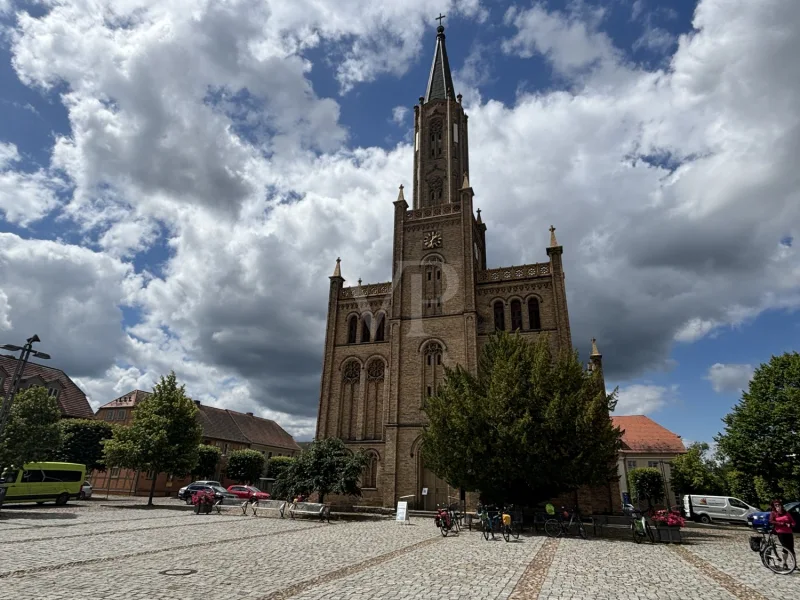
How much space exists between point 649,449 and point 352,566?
176 ft

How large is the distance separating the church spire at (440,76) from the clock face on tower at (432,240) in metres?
16.5

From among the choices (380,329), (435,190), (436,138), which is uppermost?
(436,138)

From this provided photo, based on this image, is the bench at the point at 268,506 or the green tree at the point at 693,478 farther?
the green tree at the point at 693,478

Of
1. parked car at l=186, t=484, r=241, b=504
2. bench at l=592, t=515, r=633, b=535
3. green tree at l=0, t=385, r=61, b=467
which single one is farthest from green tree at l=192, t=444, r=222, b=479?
bench at l=592, t=515, r=633, b=535

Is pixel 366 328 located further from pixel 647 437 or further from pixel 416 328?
pixel 647 437

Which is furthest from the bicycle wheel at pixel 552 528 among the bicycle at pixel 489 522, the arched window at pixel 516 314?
the arched window at pixel 516 314

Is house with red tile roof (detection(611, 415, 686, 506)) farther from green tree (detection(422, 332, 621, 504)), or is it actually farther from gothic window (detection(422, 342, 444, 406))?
green tree (detection(422, 332, 621, 504))

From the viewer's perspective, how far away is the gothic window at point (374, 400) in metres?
34.0

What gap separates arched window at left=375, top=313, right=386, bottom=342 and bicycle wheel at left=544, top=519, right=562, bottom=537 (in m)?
18.8

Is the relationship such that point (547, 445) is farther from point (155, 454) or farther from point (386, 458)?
point (155, 454)

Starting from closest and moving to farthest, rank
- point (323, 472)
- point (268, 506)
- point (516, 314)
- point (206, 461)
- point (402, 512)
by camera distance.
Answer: point (402, 512) → point (323, 472) → point (268, 506) → point (516, 314) → point (206, 461)

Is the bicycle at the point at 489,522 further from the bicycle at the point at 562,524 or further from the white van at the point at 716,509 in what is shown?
the white van at the point at 716,509

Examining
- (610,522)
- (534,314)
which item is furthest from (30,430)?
(534,314)

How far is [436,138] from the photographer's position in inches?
1763
